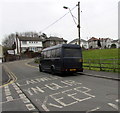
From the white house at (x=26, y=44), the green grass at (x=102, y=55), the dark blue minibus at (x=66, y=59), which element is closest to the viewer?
the dark blue minibus at (x=66, y=59)

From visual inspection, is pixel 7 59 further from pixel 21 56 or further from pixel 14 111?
pixel 14 111

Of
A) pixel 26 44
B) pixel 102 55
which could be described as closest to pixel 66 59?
pixel 102 55

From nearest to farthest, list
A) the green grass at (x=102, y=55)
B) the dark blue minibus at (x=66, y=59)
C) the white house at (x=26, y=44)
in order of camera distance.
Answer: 1. the dark blue minibus at (x=66, y=59)
2. the green grass at (x=102, y=55)
3. the white house at (x=26, y=44)

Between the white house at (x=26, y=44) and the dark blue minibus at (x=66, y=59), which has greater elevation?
the white house at (x=26, y=44)

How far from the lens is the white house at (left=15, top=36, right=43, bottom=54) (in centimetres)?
6085

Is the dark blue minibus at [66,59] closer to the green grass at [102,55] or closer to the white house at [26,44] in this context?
the green grass at [102,55]

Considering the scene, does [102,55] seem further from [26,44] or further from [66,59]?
[26,44]

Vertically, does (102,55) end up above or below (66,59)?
above

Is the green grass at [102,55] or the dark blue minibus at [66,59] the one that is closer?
the dark blue minibus at [66,59]

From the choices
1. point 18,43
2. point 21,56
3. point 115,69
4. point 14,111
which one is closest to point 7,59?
point 21,56

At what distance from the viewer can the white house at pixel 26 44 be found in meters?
60.8

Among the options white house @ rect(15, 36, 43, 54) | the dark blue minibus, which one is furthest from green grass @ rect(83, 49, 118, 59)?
white house @ rect(15, 36, 43, 54)

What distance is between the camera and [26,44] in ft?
204

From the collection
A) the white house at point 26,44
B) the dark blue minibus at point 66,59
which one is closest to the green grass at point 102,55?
the dark blue minibus at point 66,59
